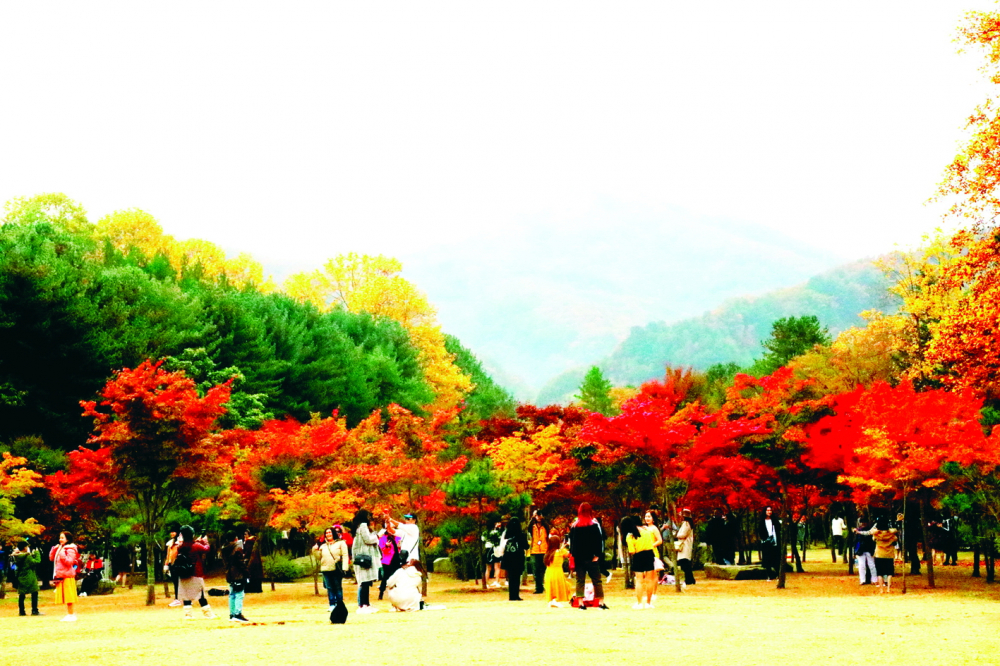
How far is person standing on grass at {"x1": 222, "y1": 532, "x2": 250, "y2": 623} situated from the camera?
60.0 ft

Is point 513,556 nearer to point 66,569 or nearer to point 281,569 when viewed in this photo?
point 66,569

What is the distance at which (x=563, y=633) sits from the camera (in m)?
15.0

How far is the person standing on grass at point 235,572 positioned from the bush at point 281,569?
17094 mm

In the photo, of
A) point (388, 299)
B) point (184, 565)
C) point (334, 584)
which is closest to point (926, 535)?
point (334, 584)

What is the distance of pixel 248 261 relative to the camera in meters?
83.2

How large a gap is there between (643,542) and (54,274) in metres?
27.0

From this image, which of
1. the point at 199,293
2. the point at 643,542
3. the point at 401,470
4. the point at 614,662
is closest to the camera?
the point at 614,662

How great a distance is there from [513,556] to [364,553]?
187 inches

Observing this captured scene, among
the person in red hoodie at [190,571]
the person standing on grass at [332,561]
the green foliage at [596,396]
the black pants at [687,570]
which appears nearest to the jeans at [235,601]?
the person standing on grass at [332,561]

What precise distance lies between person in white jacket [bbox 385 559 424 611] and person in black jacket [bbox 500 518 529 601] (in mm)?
3487

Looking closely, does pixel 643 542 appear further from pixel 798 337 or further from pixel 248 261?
pixel 248 261

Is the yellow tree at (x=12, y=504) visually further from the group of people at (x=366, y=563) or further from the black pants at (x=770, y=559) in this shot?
the black pants at (x=770, y=559)

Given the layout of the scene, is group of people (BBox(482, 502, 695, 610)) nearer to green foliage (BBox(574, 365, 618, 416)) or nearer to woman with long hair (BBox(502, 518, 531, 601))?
woman with long hair (BBox(502, 518, 531, 601))

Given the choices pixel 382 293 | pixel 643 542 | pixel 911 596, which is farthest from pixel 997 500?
pixel 382 293
